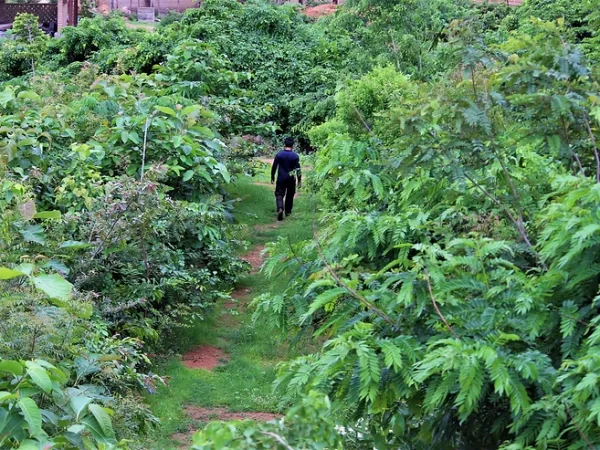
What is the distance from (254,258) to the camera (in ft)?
45.6

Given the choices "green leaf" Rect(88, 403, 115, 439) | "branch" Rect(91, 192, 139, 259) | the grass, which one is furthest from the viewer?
"branch" Rect(91, 192, 139, 259)

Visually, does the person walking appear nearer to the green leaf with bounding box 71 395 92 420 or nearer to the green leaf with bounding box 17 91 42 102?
the green leaf with bounding box 17 91 42 102

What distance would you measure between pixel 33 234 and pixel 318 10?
2792cm

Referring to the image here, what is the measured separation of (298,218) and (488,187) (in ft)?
35.1

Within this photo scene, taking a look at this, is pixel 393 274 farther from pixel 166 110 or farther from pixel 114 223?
pixel 166 110

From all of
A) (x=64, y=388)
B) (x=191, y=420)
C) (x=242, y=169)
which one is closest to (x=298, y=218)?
(x=242, y=169)

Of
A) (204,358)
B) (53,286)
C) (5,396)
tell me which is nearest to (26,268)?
(53,286)

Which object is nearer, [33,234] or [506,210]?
[506,210]

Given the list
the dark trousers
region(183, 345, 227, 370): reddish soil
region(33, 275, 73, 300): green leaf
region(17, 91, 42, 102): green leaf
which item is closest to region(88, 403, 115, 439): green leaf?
region(33, 275, 73, 300): green leaf

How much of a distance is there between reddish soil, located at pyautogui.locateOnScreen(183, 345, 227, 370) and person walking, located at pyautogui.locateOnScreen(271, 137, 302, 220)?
4.86 m

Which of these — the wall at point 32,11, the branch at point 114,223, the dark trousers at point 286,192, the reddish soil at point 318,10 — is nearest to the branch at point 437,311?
the branch at point 114,223

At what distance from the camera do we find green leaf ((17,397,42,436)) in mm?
5223

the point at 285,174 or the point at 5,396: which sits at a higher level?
the point at 5,396

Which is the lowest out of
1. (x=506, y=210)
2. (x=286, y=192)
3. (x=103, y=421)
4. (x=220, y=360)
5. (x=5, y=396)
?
(x=220, y=360)
